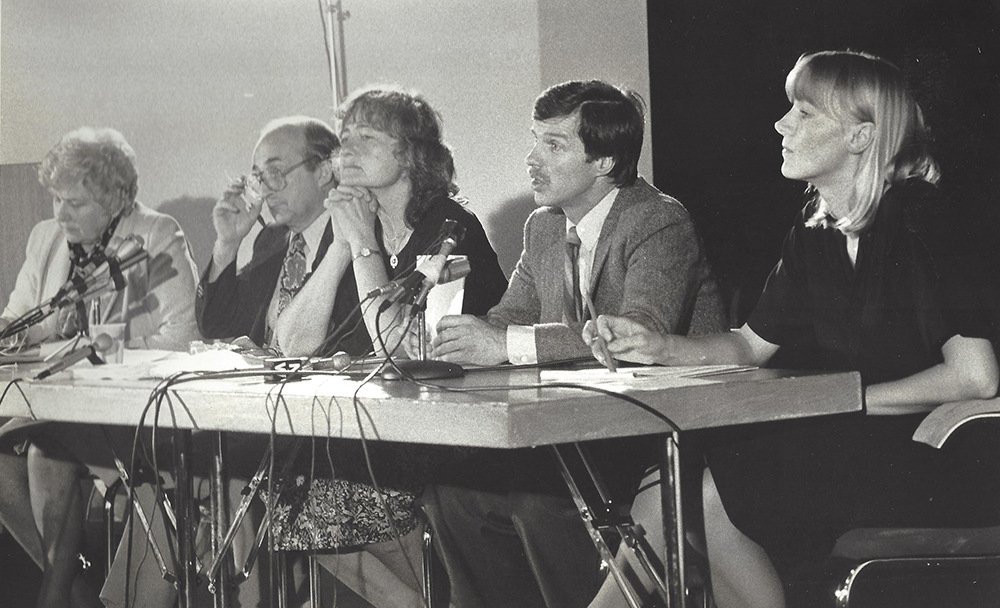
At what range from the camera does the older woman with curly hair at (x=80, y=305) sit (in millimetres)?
2789

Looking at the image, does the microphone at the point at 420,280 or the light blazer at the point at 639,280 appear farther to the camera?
the light blazer at the point at 639,280

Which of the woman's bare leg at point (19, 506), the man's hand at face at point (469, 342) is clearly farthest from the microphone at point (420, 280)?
the woman's bare leg at point (19, 506)

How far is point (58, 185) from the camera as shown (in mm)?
3008

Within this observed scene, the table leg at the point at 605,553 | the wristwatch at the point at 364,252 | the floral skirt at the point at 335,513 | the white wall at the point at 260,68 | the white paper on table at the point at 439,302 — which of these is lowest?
the floral skirt at the point at 335,513

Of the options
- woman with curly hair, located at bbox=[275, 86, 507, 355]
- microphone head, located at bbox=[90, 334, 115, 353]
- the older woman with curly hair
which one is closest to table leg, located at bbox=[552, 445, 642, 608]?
woman with curly hair, located at bbox=[275, 86, 507, 355]

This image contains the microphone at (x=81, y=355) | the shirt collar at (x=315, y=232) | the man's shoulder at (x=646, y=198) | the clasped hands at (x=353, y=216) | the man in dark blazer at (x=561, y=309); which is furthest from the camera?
the shirt collar at (x=315, y=232)

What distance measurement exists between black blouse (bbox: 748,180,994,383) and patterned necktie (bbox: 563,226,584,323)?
0.39 meters

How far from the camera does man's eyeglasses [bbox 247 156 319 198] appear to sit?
279 centimetres

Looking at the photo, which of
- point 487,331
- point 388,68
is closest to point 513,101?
point 388,68

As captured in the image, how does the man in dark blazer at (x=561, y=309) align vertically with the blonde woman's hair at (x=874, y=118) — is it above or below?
below

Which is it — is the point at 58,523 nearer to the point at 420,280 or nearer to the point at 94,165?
the point at 94,165

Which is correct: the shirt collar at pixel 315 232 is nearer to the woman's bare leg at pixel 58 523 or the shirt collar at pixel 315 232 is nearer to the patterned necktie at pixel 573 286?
the patterned necktie at pixel 573 286

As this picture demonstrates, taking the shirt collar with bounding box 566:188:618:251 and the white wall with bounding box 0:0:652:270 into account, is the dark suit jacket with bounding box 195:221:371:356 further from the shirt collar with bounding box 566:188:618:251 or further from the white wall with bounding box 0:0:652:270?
the shirt collar with bounding box 566:188:618:251

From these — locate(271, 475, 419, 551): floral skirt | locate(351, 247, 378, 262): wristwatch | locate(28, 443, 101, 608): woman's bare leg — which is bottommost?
locate(28, 443, 101, 608): woman's bare leg
